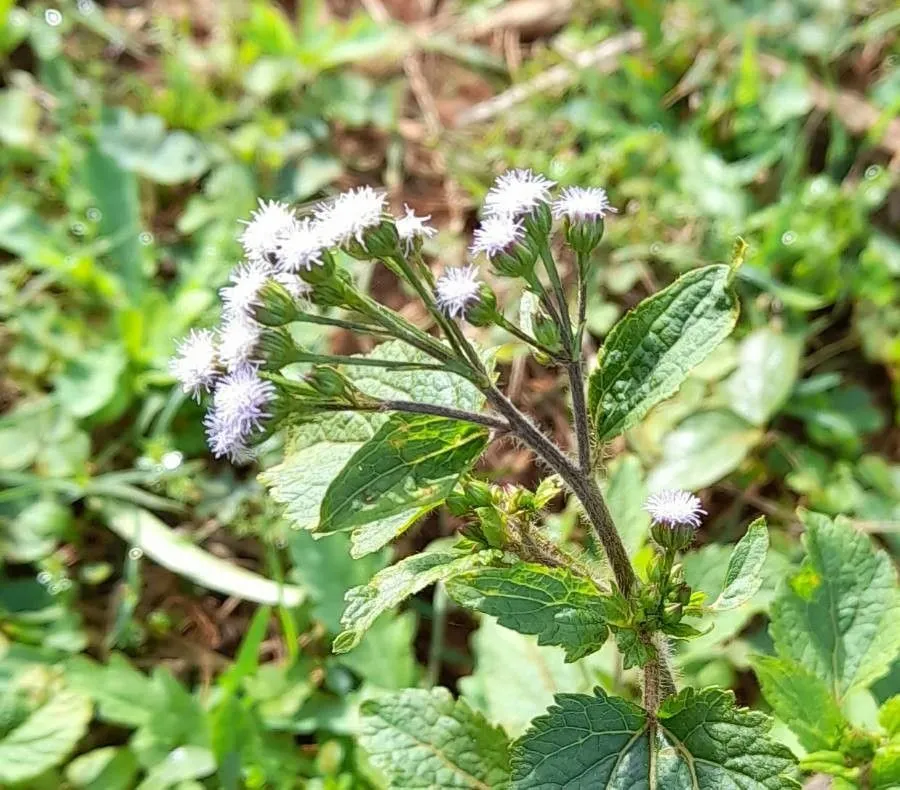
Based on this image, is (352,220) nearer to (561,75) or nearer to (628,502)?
(628,502)

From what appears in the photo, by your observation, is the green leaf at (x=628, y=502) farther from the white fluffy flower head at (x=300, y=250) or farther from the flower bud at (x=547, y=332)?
the white fluffy flower head at (x=300, y=250)

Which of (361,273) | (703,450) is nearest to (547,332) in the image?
(703,450)

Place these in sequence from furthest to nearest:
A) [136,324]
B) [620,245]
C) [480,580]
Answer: [620,245]
[136,324]
[480,580]

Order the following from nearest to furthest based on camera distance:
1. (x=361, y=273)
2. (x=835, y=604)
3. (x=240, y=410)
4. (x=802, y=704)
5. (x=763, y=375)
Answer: (x=240, y=410) → (x=802, y=704) → (x=835, y=604) → (x=763, y=375) → (x=361, y=273)

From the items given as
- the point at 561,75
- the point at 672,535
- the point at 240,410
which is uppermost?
the point at 561,75

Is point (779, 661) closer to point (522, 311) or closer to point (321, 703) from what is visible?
point (522, 311)

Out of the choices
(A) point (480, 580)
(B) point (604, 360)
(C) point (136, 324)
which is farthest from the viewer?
(C) point (136, 324)

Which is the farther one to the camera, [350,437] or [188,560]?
[188,560]

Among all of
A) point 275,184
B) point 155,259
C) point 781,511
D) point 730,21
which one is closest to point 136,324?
point 155,259
